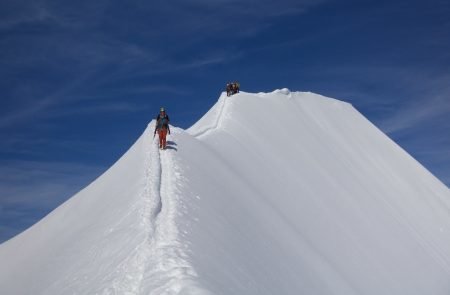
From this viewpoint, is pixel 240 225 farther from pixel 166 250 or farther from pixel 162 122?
pixel 162 122

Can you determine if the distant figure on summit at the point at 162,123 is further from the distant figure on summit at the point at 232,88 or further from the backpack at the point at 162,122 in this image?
the distant figure on summit at the point at 232,88

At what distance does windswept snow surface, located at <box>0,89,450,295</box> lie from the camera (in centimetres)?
822

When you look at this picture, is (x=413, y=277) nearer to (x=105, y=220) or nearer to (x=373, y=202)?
(x=373, y=202)

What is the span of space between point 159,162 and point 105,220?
2.40 meters

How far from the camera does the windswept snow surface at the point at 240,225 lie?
8.22 m

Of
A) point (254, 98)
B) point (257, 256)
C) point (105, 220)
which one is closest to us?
point (257, 256)

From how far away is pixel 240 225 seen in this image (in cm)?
1127

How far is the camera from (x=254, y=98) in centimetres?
2720

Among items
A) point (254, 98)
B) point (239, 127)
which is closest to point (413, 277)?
point (239, 127)

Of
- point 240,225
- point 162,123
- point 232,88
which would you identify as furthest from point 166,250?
point 232,88

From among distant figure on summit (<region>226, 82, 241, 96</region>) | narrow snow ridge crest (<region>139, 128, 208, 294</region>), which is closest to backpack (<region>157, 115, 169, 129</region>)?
narrow snow ridge crest (<region>139, 128, 208, 294</region>)

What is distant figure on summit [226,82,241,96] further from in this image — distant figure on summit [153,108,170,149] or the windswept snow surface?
distant figure on summit [153,108,170,149]

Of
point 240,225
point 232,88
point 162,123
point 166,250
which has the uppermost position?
point 232,88

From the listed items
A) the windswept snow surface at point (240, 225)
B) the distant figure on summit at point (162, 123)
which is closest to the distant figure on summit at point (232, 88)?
the windswept snow surface at point (240, 225)
